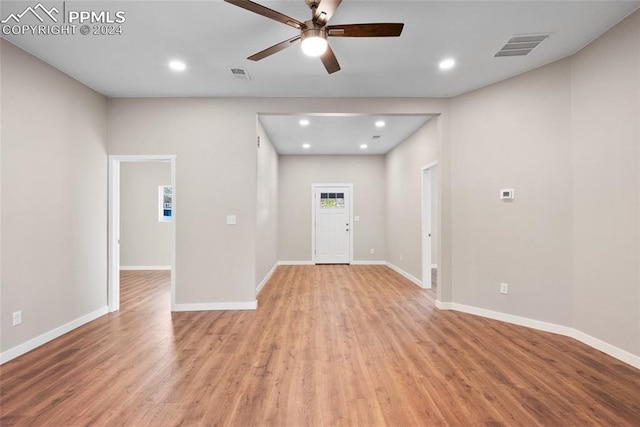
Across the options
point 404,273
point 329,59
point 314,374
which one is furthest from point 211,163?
point 404,273

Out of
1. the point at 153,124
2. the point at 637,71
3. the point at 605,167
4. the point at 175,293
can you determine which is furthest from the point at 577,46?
the point at 175,293

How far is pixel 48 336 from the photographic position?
303cm

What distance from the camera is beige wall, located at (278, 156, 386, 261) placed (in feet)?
25.2

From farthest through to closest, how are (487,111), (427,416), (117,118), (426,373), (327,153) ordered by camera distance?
(327,153) → (117,118) → (487,111) → (426,373) → (427,416)

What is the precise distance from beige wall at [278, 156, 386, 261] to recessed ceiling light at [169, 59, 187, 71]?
4485 mm

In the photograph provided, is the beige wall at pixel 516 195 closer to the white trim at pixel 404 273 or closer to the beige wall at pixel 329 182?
the white trim at pixel 404 273

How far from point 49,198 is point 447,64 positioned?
438 centimetres

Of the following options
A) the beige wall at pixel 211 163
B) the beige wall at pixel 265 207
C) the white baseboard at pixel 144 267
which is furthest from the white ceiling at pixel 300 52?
the white baseboard at pixel 144 267

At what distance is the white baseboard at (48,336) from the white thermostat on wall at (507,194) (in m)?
5.15

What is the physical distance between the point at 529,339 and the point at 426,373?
144 centimetres

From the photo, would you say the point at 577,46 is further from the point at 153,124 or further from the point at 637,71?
the point at 153,124

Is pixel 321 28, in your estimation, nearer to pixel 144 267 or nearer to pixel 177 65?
pixel 177 65

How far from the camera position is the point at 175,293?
3.99m

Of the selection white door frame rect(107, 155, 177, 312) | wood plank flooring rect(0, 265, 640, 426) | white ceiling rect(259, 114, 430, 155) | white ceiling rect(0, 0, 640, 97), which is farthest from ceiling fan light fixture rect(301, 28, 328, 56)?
white door frame rect(107, 155, 177, 312)
